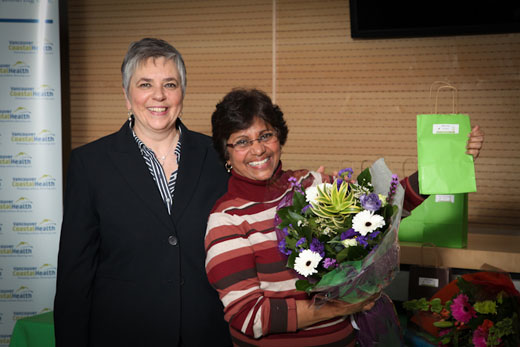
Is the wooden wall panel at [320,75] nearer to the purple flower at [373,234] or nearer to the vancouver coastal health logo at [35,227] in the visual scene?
the vancouver coastal health logo at [35,227]

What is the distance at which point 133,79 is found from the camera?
1884 mm

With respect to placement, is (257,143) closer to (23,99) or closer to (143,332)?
(143,332)

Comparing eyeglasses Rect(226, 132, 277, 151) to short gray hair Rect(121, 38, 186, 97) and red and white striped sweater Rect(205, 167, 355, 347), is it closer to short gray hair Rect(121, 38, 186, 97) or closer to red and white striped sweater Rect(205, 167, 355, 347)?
red and white striped sweater Rect(205, 167, 355, 347)

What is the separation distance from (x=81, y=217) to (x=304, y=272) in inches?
34.6

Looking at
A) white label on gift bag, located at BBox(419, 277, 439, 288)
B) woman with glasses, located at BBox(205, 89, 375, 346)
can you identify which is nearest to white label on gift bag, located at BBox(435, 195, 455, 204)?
white label on gift bag, located at BBox(419, 277, 439, 288)

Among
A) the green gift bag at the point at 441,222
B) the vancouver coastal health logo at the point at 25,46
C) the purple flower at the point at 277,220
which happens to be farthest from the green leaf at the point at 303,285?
the vancouver coastal health logo at the point at 25,46

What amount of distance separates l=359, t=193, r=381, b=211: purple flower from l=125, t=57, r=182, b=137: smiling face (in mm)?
837

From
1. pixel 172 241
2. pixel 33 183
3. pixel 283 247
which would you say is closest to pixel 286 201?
pixel 283 247

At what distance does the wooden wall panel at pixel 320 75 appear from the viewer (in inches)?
132

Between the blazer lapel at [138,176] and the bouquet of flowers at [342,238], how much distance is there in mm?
510

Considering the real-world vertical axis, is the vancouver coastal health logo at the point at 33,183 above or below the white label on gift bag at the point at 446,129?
below

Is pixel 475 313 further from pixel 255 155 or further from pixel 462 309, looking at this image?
pixel 255 155

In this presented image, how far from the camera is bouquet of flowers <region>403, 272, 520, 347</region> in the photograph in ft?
6.39

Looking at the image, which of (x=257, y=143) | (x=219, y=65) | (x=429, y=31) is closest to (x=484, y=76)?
(x=429, y=31)
